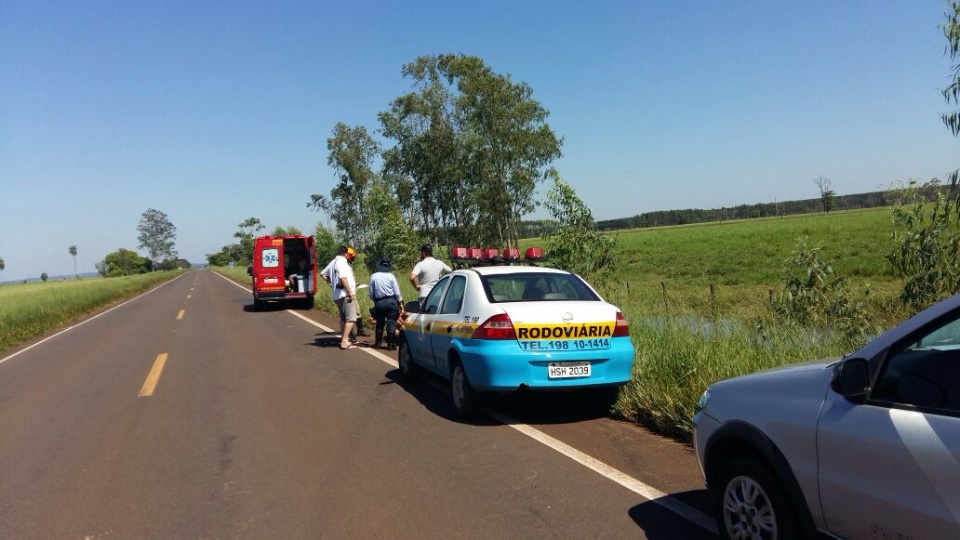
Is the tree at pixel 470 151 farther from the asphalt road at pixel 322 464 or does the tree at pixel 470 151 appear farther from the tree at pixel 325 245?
the asphalt road at pixel 322 464

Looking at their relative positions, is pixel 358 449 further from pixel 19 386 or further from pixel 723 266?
pixel 723 266

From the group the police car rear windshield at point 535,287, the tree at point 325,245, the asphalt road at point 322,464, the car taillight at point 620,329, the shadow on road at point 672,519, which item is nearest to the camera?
the shadow on road at point 672,519

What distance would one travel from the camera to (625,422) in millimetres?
6426

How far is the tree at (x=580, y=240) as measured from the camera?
1298cm

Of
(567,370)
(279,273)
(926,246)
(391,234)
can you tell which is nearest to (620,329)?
(567,370)

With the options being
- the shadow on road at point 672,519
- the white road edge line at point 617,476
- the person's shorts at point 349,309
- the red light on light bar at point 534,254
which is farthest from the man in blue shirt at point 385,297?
the shadow on road at point 672,519

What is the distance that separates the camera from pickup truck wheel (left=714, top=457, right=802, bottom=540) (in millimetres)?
3088

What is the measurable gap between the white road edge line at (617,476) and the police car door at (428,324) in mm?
1194

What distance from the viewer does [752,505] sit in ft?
10.9

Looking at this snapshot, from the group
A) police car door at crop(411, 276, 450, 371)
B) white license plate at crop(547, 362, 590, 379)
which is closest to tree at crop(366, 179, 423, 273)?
police car door at crop(411, 276, 450, 371)

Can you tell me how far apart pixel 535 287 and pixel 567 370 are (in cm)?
117

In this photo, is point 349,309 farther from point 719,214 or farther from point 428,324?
point 719,214

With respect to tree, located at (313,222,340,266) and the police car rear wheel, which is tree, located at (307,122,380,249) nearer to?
tree, located at (313,222,340,266)

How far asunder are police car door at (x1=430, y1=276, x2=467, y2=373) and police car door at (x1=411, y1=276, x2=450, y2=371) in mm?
70
